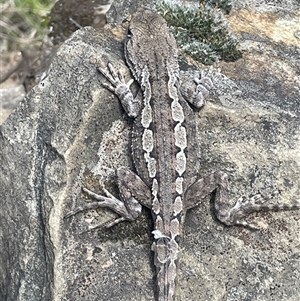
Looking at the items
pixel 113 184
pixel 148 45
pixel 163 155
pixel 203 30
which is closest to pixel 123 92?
pixel 148 45

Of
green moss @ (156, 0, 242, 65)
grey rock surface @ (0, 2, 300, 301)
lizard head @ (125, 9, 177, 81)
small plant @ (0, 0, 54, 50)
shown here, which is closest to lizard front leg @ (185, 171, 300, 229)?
grey rock surface @ (0, 2, 300, 301)

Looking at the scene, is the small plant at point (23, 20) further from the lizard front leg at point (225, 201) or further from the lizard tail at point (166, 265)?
the lizard tail at point (166, 265)

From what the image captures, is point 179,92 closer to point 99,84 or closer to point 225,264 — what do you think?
point 99,84

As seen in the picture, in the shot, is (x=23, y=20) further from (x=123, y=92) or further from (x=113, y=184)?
(x=113, y=184)

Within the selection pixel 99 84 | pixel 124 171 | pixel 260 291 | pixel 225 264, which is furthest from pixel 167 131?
pixel 260 291

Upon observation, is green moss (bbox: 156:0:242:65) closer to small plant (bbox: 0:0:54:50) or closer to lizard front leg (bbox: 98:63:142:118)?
lizard front leg (bbox: 98:63:142:118)

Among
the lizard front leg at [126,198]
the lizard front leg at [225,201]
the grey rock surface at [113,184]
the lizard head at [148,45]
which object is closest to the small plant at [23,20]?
the grey rock surface at [113,184]
